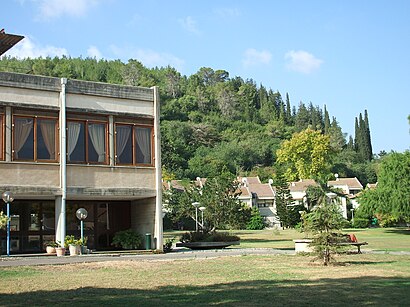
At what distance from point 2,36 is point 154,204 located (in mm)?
11209

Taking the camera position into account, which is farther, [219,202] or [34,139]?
[219,202]

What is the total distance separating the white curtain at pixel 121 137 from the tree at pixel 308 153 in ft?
237

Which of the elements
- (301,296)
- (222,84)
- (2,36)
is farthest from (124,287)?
(222,84)

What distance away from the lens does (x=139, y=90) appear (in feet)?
92.7

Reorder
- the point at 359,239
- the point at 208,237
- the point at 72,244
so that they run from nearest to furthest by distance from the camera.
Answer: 1. the point at 72,244
2. the point at 208,237
3. the point at 359,239

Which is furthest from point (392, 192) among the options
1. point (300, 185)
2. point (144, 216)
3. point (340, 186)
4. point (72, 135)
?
point (340, 186)

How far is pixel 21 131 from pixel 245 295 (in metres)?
Answer: 16.6

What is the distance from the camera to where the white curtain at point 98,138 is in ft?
88.1

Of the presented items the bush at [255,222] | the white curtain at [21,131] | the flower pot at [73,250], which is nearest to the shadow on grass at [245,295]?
the flower pot at [73,250]

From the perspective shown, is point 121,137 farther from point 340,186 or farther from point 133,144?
point 340,186

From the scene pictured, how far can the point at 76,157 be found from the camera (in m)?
26.4

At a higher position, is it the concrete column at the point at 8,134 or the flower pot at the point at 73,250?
the concrete column at the point at 8,134

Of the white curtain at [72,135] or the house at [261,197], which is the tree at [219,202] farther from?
the house at [261,197]

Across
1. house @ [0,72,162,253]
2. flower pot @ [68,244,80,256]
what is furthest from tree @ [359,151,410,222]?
flower pot @ [68,244,80,256]
